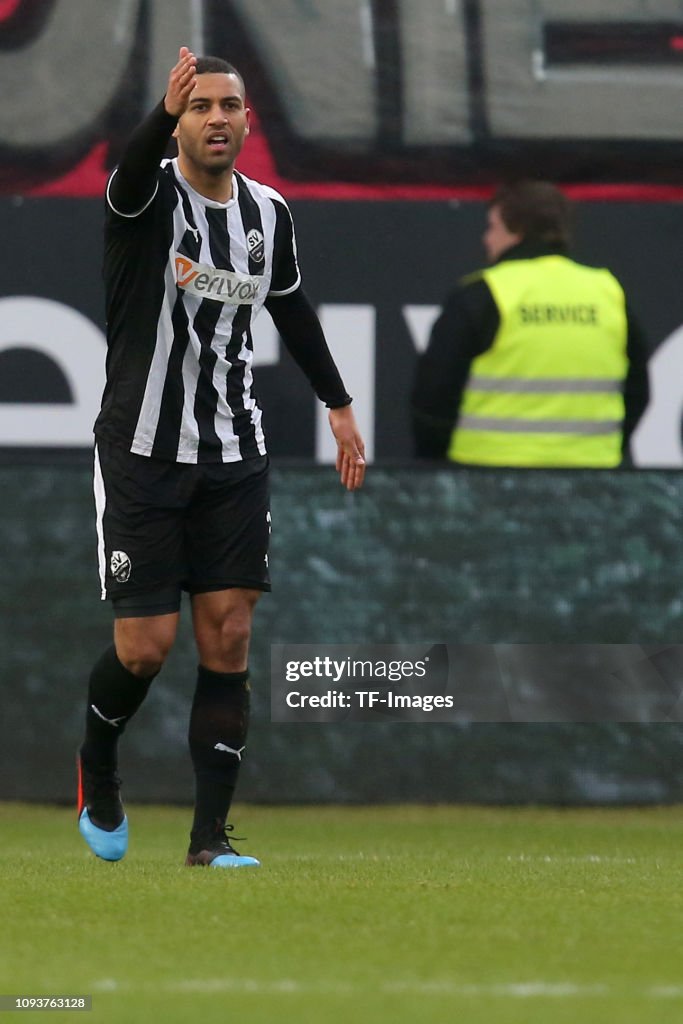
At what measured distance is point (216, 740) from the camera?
5.35m

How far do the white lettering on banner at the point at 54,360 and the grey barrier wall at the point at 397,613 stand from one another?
0.22m

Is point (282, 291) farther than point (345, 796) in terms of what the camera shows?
No

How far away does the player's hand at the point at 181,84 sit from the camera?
185 inches

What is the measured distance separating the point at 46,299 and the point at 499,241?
170cm

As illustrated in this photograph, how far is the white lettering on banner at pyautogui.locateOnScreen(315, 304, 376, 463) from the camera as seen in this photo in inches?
313

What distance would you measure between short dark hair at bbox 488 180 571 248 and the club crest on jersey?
260cm

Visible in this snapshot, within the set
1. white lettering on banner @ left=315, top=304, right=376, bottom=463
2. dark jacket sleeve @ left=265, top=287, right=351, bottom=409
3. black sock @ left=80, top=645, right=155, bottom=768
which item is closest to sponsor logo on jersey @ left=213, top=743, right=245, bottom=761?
black sock @ left=80, top=645, right=155, bottom=768

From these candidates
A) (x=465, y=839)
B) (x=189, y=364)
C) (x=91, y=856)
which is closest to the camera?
(x=189, y=364)

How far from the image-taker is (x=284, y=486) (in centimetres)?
787

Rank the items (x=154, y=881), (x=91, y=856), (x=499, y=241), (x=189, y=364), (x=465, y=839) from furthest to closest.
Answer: (x=499, y=241) → (x=465, y=839) → (x=91, y=856) → (x=189, y=364) → (x=154, y=881)

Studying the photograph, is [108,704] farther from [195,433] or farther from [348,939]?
[348,939]

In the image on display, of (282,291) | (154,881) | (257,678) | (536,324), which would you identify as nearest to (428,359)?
(536,324)

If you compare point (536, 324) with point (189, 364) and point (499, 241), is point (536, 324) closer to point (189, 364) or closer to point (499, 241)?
point (499, 241)

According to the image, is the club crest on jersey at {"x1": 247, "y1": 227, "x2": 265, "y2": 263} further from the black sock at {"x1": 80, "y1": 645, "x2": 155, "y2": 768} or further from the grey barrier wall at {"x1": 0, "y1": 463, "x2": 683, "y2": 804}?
the grey barrier wall at {"x1": 0, "y1": 463, "x2": 683, "y2": 804}
